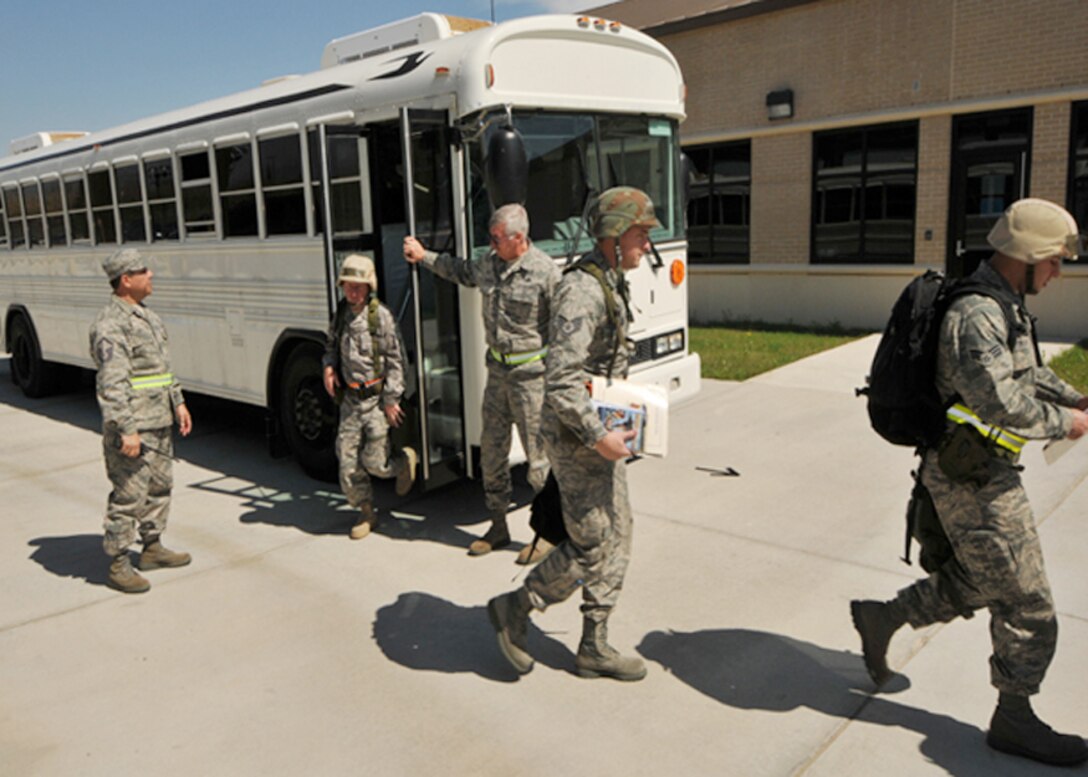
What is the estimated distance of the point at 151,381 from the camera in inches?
206

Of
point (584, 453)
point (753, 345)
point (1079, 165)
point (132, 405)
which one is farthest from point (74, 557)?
point (1079, 165)

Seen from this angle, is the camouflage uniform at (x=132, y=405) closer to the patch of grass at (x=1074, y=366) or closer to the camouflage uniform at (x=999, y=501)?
the camouflage uniform at (x=999, y=501)

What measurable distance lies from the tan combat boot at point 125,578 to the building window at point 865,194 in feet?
37.0

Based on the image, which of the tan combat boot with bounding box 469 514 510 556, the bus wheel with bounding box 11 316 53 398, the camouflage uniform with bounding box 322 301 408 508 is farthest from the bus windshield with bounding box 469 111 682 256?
the bus wheel with bounding box 11 316 53 398

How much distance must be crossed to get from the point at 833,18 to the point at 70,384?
11430 mm

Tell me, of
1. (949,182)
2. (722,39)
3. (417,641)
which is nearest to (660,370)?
(417,641)

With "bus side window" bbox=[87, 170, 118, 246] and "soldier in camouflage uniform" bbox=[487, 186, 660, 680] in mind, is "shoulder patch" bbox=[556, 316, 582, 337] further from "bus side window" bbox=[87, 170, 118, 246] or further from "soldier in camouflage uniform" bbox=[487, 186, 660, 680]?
"bus side window" bbox=[87, 170, 118, 246]

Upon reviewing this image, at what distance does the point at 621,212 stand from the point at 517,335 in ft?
5.71

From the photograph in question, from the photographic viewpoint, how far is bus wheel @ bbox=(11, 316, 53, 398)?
11.3 m

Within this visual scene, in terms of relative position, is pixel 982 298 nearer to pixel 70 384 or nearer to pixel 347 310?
pixel 347 310

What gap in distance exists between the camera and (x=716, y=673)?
4.10 meters

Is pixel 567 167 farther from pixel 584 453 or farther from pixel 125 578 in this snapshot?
pixel 125 578

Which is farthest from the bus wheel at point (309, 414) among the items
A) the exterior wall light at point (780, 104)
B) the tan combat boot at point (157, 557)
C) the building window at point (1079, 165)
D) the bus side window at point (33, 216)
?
the exterior wall light at point (780, 104)

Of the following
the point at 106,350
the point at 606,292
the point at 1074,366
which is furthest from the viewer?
the point at 1074,366
